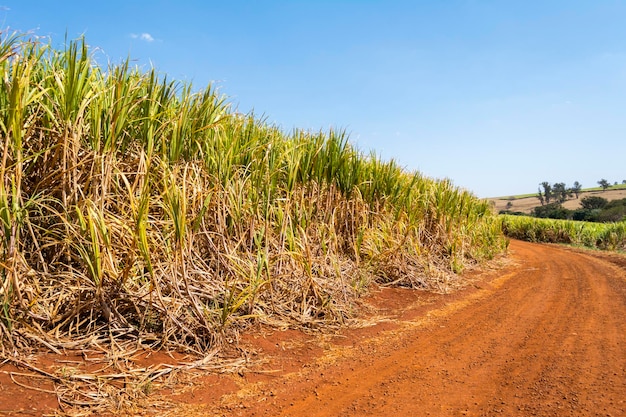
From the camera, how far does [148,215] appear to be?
368 centimetres

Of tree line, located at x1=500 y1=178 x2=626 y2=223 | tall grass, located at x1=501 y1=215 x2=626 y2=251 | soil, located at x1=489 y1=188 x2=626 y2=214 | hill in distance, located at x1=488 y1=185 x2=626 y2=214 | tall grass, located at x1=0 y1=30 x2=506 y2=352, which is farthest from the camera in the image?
soil, located at x1=489 y1=188 x2=626 y2=214

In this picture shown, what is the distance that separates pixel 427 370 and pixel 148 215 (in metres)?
2.70

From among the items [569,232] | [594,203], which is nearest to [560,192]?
[594,203]

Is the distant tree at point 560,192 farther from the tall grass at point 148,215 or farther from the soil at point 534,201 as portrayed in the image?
the tall grass at point 148,215

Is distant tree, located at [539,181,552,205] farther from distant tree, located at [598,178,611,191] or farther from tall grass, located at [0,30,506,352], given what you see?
tall grass, located at [0,30,506,352]

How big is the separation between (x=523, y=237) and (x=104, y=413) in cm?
2644

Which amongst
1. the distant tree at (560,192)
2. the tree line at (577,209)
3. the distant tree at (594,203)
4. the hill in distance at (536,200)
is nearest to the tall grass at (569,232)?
the tree line at (577,209)

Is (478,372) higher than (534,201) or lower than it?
lower

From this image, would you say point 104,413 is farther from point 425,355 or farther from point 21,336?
point 425,355

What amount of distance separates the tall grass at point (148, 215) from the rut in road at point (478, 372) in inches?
35.3

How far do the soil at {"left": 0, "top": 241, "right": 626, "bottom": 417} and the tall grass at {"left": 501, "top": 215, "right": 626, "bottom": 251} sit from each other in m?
16.9

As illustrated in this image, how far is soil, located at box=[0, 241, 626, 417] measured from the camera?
262cm

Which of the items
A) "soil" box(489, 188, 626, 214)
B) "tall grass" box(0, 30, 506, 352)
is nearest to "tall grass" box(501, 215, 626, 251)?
"tall grass" box(0, 30, 506, 352)

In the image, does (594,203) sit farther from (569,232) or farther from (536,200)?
(569,232)
